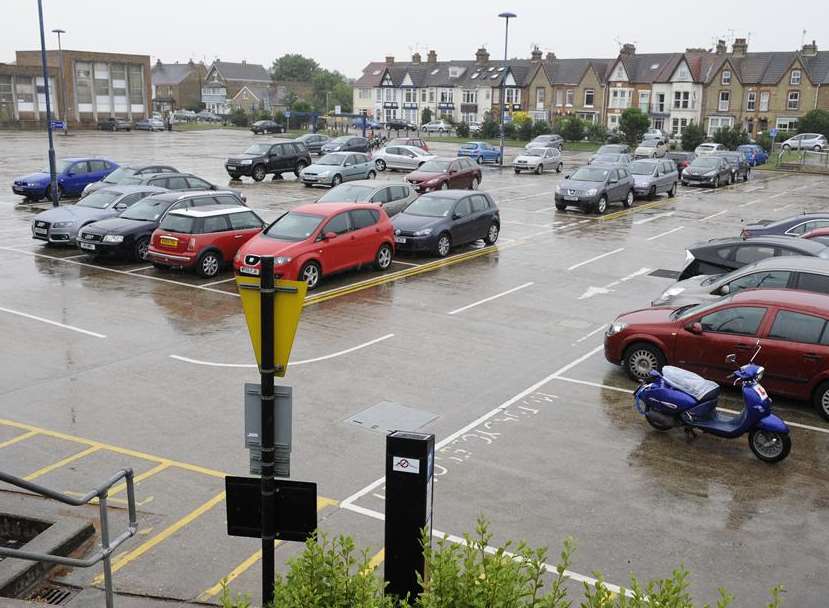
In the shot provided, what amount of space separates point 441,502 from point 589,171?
997 inches

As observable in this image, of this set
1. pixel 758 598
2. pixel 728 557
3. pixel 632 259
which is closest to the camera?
pixel 758 598

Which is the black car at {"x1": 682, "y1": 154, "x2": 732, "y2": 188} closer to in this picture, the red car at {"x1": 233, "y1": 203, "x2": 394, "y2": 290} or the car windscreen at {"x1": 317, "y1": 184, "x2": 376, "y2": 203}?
the car windscreen at {"x1": 317, "y1": 184, "x2": 376, "y2": 203}

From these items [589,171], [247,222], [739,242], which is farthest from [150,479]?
[589,171]

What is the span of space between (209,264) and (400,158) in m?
27.5

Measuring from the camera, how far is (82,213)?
22250 mm

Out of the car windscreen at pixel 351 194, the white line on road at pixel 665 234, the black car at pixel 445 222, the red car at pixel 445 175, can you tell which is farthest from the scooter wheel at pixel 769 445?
the red car at pixel 445 175

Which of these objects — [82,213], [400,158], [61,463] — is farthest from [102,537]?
[400,158]

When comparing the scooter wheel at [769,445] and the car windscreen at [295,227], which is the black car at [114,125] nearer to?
the car windscreen at [295,227]

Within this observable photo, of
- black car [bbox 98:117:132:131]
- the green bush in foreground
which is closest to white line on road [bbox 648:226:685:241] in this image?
the green bush in foreground

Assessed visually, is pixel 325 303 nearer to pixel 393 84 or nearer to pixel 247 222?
pixel 247 222

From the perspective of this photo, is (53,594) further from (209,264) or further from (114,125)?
(114,125)

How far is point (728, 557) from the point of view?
306 inches

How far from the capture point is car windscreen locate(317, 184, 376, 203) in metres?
23.4

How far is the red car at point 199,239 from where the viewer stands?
18500 mm
